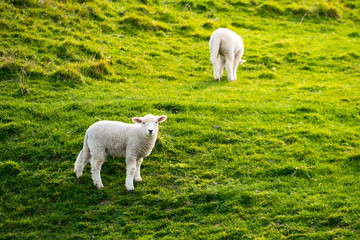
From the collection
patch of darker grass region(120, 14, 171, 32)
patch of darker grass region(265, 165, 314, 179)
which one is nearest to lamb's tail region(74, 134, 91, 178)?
patch of darker grass region(265, 165, 314, 179)

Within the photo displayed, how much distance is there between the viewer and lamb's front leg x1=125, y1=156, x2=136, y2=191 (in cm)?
835

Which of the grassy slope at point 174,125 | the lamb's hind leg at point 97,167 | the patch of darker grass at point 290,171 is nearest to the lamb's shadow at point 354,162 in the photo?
the grassy slope at point 174,125

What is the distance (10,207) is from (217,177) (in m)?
4.41

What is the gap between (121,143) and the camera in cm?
840

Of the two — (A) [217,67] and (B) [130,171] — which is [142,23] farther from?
(B) [130,171]

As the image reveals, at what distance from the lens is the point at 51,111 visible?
1092 centimetres

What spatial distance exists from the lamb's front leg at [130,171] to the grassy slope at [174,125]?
8.2 inches

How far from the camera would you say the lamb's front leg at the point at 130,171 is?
8.35 meters

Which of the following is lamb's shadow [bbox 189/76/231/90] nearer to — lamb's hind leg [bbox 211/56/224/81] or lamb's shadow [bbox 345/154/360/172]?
lamb's hind leg [bbox 211/56/224/81]

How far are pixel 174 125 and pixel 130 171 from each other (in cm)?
266

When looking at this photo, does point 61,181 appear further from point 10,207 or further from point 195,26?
point 195,26

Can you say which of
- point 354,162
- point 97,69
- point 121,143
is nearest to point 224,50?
point 97,69

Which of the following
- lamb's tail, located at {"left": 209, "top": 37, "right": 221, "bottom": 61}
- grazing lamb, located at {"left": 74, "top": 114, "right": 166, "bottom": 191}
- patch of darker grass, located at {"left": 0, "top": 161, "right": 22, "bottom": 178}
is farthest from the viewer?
lamb's tail, located at {"left": 209, "top": 37, "right": 221, "bottom": 61}

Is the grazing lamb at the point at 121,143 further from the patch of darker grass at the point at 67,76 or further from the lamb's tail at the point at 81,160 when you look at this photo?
the patch of darker grass at the point at 67,76
